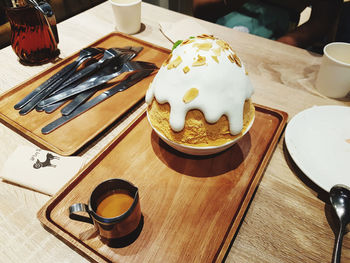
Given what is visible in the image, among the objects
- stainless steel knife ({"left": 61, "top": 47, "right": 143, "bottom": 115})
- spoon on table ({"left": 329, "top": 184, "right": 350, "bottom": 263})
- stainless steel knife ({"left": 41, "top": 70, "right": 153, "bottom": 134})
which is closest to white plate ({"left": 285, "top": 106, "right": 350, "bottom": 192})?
spoon on table ({"left": 329, "top": 184, "right": 350, "bottom": 263})

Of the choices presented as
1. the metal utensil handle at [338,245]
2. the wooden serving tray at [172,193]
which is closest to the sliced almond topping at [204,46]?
the wooden serving tray at [172,193]

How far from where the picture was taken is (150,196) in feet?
2.29

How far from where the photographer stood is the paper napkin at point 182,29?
1.32 metres

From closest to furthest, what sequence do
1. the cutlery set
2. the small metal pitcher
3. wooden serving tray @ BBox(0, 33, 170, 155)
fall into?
1. the small metal pitcher
2. wooden serving tray @ BBox(0, 33, 170, 155)
3. the cutlery set

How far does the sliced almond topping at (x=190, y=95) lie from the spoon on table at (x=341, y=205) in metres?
0.42

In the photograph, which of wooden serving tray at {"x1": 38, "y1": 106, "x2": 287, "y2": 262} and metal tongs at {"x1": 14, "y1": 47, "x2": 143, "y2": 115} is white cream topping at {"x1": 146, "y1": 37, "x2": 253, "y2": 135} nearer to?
wooden serving tray at {"x1": 38, "y1": 106, "x2": 287, "y2": 262}

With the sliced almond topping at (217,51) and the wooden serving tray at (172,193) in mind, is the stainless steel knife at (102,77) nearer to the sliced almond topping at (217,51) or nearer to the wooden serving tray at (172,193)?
the wooden serving tray at (172,193)

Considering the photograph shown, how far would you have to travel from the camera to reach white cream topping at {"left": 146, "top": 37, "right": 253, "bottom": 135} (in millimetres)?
641

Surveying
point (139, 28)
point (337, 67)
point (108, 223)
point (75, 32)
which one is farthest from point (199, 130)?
point (75, 32)

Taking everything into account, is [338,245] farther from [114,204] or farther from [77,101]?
[77,101]

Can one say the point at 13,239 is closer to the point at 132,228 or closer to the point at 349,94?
the point at 132,228

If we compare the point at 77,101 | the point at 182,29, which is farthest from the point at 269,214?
the point at 182,29

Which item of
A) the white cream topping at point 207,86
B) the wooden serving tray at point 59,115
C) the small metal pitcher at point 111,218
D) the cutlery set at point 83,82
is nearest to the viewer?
the small metal pitcher at point 111,218

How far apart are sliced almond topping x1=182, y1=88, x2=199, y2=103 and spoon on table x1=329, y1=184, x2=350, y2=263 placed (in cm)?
42
